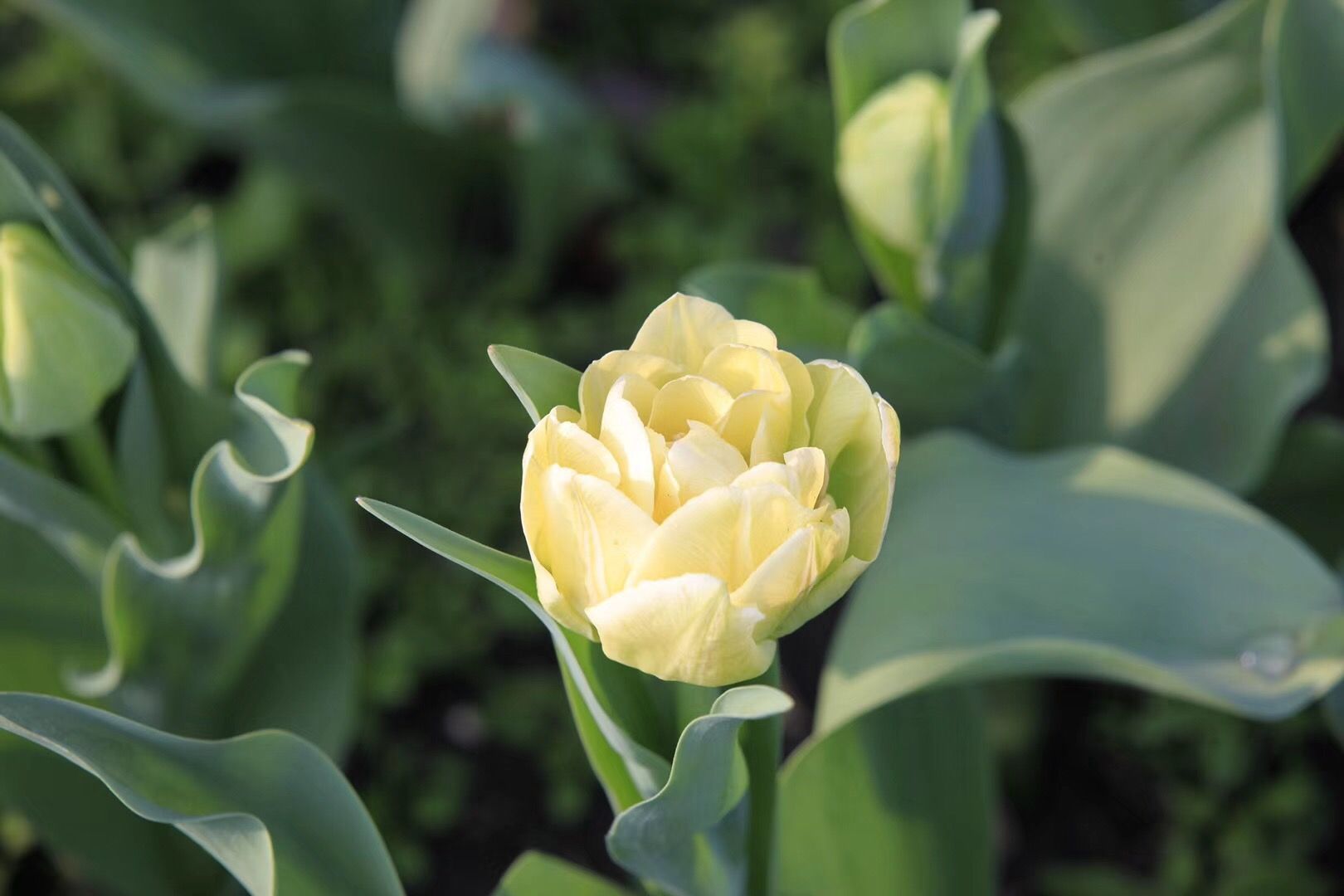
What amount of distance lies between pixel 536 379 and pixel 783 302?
1.32ft

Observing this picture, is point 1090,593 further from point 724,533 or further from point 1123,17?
point 1123,17

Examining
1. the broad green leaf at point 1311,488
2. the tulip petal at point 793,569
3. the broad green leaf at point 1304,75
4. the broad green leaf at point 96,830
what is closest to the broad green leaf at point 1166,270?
the broad green leaf at point 1304,75

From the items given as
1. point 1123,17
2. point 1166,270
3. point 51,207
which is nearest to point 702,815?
point 51,207

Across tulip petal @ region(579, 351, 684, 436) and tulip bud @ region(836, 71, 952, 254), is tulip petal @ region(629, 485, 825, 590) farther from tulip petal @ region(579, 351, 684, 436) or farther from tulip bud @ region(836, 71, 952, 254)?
tulip bud @ region(836, 71, 952, 254)

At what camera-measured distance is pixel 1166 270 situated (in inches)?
34.4

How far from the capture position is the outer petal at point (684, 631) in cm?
40

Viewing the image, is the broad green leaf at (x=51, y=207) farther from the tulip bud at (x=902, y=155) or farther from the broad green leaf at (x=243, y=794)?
the tulip bud at (x=902, y=155)

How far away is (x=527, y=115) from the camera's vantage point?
45.1 inches

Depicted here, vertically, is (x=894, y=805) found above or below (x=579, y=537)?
below

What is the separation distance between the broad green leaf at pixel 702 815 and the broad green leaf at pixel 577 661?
0.02 m

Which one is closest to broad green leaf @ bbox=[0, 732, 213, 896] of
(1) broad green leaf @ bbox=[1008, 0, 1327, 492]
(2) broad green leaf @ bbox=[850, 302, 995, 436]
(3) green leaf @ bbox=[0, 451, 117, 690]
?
(3) green leaf @ bbox=[0, 451, 117, 690]

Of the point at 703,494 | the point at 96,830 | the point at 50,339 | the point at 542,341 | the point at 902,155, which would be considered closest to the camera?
the point at 703,494

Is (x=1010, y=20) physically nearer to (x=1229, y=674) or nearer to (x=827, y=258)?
(x=827, y=258)

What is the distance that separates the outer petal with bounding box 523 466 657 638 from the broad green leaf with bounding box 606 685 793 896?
6 cm
